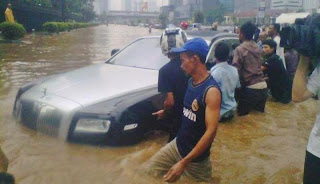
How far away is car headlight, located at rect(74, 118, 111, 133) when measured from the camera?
3.88 meters

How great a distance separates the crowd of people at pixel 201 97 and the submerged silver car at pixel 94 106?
0.59 m

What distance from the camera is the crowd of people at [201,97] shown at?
7.45ft

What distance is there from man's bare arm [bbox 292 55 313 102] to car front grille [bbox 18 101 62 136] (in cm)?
270

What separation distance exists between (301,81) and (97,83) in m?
3.00

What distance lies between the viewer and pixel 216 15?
97.3 meters

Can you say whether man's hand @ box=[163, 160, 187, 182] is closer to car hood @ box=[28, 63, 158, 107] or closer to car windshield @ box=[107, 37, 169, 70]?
car hood @ box=[28, 63, 158, 107]

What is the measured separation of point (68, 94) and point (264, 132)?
3.20 meters

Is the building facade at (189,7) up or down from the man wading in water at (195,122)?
up

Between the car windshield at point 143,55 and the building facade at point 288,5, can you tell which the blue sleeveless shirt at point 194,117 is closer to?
the car windshield at point 143,55

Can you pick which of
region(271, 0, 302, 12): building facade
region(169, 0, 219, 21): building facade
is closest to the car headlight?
region(271, 0, 302, 12): building facade


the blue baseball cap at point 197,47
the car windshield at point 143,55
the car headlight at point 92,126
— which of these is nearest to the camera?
the blue baseball cap at point 197,47

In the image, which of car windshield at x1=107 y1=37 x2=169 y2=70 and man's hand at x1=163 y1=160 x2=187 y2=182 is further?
car windshield at x1=107 y1=37 x2=169 y2=70

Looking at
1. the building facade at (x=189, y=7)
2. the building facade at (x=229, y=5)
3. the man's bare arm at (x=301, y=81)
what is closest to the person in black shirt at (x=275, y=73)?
the man's bare arm at (x=301, y=81)

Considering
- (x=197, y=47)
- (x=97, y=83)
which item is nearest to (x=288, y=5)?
(x=97, y=83)
